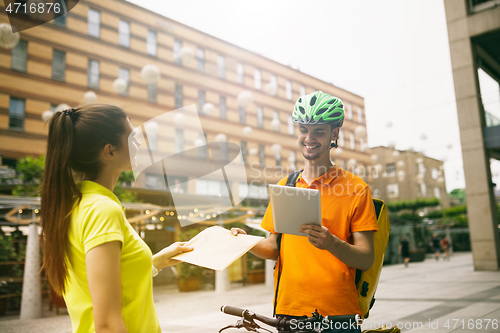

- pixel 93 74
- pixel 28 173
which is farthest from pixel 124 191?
pixel 93 74

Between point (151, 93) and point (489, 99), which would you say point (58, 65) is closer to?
point (151, 93)

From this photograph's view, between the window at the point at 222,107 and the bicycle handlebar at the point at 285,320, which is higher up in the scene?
the window at the point at 222,107

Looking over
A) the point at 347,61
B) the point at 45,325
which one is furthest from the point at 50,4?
the point at 45,325

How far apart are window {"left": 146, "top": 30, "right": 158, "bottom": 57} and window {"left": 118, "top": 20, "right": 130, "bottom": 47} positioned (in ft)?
2.75

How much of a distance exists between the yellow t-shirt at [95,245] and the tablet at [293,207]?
44 cm

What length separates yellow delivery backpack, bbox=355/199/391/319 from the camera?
1524 mm

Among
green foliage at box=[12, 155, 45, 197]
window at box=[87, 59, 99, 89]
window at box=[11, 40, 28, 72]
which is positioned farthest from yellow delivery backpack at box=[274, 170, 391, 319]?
window at box=[87, 59, 99, 89]

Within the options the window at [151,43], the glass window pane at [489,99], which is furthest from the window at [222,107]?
the glass window pane at [489,99]

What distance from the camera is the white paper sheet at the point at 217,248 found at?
4.33 feet

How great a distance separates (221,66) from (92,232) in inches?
644

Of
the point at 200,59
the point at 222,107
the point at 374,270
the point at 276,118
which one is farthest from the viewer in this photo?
the point at 222,107

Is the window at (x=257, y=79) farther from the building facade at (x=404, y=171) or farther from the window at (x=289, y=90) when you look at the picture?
the building facade at (x=404, y=171)

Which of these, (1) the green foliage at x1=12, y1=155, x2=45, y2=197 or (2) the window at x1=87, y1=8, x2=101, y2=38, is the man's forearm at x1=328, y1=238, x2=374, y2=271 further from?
(2) the window at x1=87, y1=8, x2=101, y2=38

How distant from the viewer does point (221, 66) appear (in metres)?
16.7
